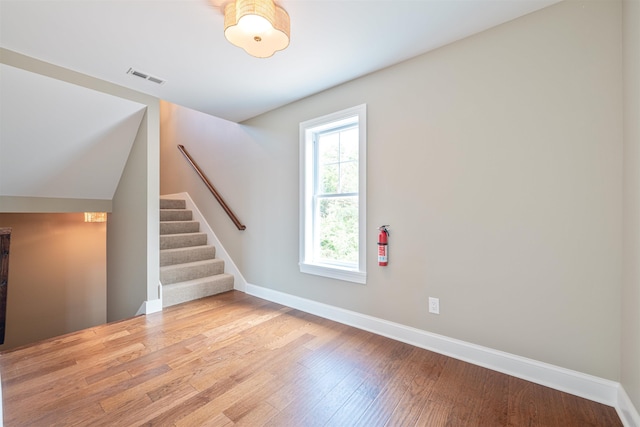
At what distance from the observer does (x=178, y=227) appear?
4184 millimetres

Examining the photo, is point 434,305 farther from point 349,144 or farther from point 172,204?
point 172,204

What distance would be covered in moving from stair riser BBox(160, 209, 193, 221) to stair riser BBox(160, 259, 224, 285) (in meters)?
1.08

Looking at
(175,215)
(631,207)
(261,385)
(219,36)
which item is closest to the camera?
(631,207)

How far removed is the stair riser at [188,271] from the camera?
3.40m


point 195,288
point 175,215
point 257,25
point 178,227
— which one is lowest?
point 195,288

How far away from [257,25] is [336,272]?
6.98ft

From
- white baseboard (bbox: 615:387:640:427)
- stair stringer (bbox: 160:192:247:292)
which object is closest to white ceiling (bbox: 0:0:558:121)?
stair stringer (bbox: 160:192:247:292)

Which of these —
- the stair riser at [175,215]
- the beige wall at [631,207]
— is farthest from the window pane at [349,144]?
the stair riser at [175,215]

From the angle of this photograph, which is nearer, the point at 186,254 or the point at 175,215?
the point at 186,254

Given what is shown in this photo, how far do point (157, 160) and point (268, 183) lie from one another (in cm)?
126

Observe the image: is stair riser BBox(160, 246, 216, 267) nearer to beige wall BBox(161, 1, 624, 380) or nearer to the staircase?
the staircase

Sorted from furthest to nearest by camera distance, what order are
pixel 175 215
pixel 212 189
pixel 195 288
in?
pixel 175 215, pixel 212 189, pixel 195 288

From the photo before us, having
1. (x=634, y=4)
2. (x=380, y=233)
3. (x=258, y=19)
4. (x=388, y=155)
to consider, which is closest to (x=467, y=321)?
(x=380, y=233)

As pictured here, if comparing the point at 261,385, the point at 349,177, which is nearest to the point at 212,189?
the point at 349,177
